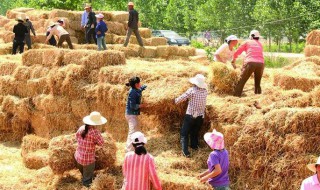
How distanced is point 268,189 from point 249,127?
1424 mm

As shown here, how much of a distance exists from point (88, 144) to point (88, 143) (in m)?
0.02

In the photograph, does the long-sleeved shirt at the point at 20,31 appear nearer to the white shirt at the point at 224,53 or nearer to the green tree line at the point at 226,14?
the white shirt at the point at 224,53

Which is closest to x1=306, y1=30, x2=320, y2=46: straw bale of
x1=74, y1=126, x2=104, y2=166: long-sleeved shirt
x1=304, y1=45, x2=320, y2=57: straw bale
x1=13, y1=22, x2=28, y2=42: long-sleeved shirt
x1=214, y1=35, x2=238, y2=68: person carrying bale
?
x1=304, y1=45, x2=320, y2=57: straw bale

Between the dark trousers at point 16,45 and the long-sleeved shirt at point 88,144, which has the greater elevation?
the dark trousers at point 16,45

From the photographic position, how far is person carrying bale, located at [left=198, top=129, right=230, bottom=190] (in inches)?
410

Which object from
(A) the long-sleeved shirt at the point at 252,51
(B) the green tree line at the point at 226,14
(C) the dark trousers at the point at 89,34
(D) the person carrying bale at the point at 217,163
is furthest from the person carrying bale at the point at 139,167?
(B) the green tree line at the point at 226,14

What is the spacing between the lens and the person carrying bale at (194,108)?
13.0 meters

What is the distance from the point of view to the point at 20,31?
21578 mm

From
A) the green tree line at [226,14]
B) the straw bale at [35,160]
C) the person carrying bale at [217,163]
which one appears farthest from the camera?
the green tree line at [226,14]

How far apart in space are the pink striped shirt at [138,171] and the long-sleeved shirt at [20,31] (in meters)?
13.1

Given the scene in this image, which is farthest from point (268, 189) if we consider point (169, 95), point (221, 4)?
point (221, 4)

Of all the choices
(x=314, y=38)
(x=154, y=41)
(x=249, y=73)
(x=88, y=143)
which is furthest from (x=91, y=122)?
(x=154, y=41)

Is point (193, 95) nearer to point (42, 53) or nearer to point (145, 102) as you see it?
point (145, 102)

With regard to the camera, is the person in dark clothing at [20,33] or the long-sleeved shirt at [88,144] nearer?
the long-sleeved shirt at [88,144]
